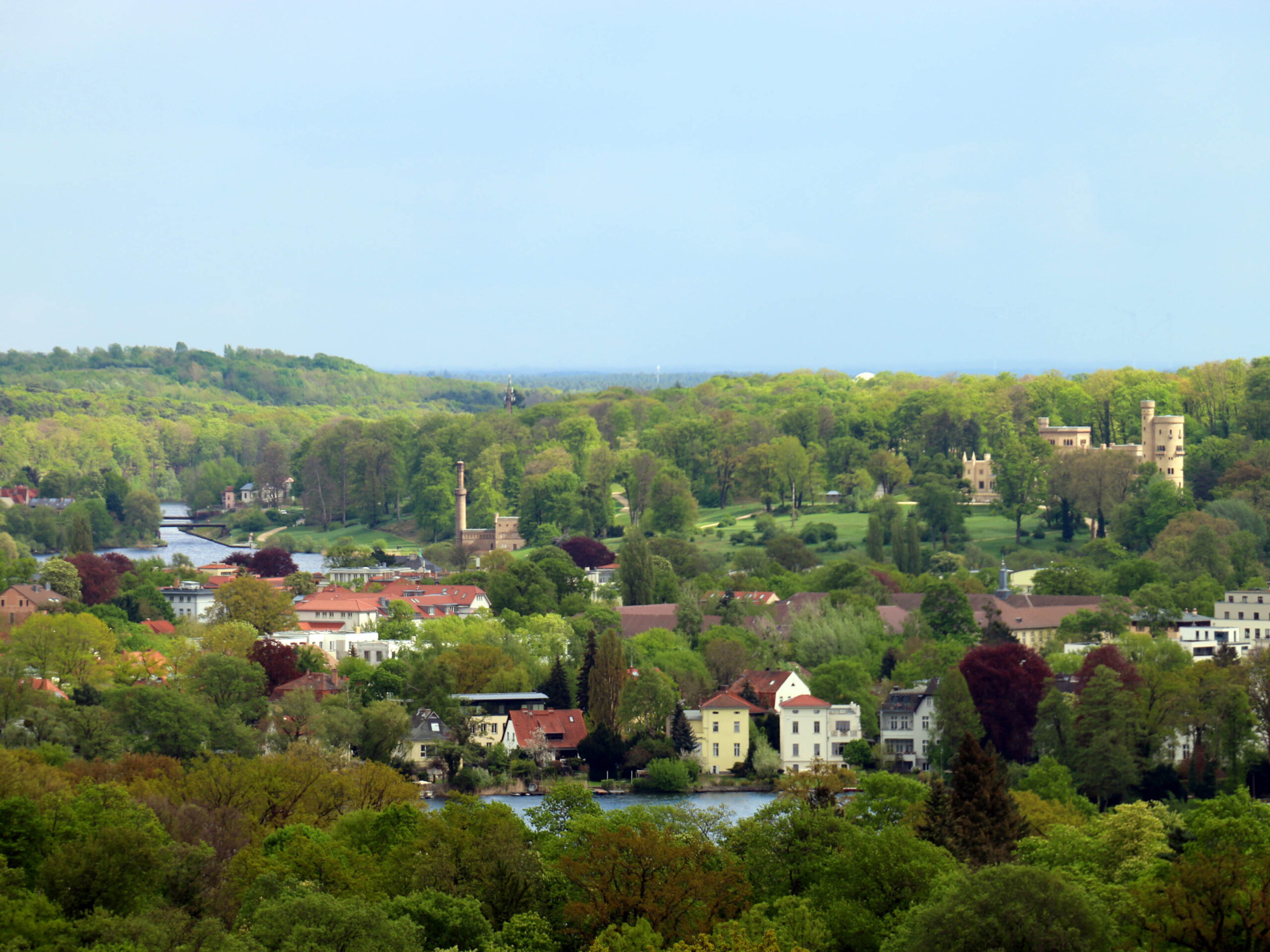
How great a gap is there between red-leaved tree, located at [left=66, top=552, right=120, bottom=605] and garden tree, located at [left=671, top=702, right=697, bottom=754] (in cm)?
2320

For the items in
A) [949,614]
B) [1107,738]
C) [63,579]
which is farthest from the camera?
[63,579]

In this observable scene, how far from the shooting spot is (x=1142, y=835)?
27562 mm

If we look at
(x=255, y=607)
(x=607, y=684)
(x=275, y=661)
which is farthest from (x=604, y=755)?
(x=255, y=607)

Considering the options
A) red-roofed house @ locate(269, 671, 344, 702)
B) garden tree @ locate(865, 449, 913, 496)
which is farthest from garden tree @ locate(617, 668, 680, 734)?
garden tree @ locate(865, 449, 913, 496)

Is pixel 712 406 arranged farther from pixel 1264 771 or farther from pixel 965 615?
pixel 1264 771

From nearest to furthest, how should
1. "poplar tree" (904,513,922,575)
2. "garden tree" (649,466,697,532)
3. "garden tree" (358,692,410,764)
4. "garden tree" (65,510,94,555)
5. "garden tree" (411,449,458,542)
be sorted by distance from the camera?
"garden tree" (358,692,410,764), "poplar tree" (904,513,922,575), "garden tree" (65,510,94,555), "garden tree" (649,466,697,532), "garden tree" (411,449,458,542)

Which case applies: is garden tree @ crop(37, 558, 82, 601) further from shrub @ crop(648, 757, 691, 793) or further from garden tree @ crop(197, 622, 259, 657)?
shrub @ crop(648, 757, 691, 793)

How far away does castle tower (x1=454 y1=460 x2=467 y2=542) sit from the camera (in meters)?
93.1

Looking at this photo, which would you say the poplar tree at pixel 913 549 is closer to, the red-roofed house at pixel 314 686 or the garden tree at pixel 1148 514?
the garden tree at pixel 1148 514

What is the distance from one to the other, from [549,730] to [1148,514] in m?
34.9

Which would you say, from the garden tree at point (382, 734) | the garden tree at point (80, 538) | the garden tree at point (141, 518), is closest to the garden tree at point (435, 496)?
the garden tree at point (141, 518)

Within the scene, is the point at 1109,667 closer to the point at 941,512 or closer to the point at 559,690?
the point at 559,690

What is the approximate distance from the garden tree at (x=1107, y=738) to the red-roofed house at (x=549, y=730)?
11.0 meters

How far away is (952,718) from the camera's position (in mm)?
42406
